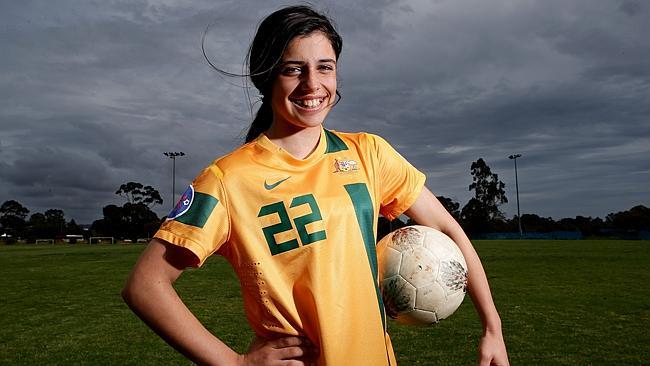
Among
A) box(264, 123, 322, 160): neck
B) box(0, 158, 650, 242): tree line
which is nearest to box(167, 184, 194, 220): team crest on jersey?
box(264, 123, 322, 160): neck

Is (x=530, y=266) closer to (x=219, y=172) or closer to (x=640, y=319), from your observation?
(x=640, y=319)

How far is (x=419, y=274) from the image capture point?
92.7 inches

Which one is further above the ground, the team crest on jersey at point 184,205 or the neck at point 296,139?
the neck at point 296,139

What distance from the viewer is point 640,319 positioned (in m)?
9.95

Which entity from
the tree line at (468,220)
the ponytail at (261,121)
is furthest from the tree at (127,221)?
the ponytail at (261,121)

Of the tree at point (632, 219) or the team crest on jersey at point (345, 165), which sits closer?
the team crest on jersey at point (345, 165)

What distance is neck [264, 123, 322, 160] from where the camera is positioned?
2234mm

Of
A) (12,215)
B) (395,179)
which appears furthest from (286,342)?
(12,215)

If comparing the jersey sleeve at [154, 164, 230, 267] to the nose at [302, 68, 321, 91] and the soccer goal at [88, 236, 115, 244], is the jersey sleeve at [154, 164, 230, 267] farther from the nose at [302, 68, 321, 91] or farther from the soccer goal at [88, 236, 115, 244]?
the soccer goal at [88, 236, 115, 244]

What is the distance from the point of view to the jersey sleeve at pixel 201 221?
6.49ft

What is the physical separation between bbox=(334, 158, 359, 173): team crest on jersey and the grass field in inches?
211

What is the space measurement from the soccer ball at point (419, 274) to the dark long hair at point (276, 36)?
77cm

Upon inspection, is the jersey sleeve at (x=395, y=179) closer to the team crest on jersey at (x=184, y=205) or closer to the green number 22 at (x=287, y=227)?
the green number 22 at (x=287, y=227)

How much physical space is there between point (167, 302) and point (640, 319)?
9991mm
